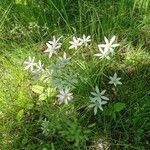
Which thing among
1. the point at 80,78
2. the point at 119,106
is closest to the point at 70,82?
the point at 80,78

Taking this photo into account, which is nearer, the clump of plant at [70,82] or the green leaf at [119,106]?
the clump of plant at [70,82]

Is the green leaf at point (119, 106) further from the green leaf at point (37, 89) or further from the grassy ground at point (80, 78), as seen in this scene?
the green leaf at point (37, 89)

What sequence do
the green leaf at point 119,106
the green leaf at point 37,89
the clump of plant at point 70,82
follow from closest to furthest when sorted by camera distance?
1. the clump of plant at point 70,82
2. the green leaf at point 119,106
3. the green leaf at point 37,89

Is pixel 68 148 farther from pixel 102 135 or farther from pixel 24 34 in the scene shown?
pixel 24 34

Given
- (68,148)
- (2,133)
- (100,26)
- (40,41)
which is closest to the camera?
(68,148)

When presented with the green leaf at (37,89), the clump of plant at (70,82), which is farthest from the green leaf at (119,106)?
the green leaf at (37,89)

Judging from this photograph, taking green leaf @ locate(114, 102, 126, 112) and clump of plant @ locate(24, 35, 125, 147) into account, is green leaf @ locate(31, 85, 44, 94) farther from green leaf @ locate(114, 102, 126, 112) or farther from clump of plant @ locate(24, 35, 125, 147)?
green leaf @ locate(114, 102, 126, 112)

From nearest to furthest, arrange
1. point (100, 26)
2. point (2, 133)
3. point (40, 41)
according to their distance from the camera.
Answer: point (2, 133), point (100, 26), point (40, 41)

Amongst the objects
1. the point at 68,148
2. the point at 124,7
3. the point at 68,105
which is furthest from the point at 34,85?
the point at 124,7

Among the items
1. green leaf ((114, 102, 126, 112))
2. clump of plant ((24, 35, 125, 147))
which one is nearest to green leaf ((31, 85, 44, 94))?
clump of plant ((24, 35, 125, 147))
